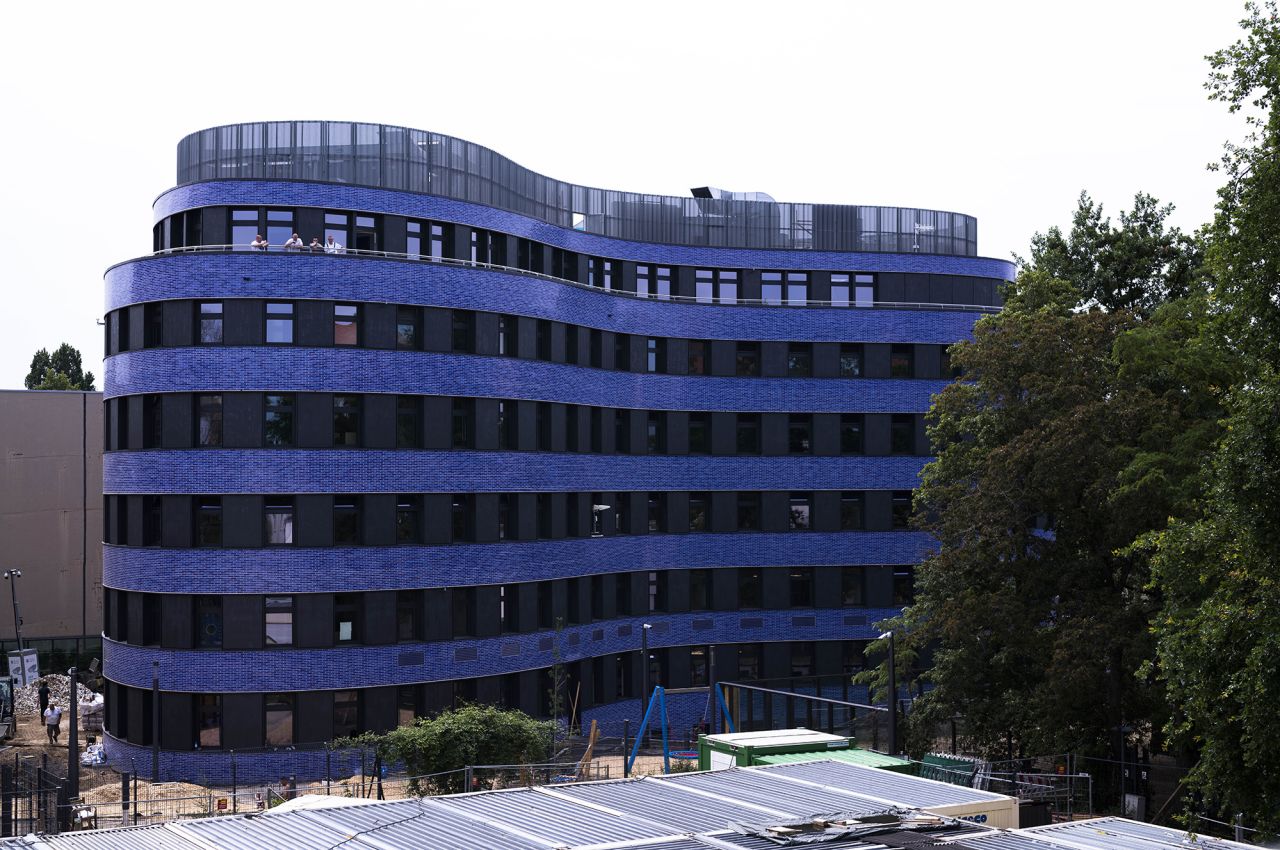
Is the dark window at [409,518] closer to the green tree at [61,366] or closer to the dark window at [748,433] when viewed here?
the dark window at [748,433]

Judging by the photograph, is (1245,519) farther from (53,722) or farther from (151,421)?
(53,722)

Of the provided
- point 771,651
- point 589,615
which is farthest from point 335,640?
point 771,651

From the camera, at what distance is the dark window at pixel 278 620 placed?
→ 43625mm

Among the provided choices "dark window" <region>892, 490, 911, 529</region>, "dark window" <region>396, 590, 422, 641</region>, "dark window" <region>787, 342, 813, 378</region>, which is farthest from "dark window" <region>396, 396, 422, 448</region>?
"dark window" <region>892, 490, 911, 529</region>

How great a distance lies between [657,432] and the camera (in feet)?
190

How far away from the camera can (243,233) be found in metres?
44.7

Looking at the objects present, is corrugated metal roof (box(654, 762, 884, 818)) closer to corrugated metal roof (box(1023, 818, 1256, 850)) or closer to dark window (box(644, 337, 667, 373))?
corrugated metal roof (box(1023, 818, 1256, 850))

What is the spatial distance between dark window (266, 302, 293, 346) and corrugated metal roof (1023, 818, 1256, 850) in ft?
104

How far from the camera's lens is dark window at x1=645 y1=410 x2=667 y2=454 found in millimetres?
57656

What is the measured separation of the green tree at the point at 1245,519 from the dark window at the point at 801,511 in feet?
112

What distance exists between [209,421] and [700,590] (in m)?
22.9

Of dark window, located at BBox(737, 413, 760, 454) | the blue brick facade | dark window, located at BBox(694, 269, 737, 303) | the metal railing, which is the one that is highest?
dark window, located at BBox(694, 269, 737, 303)

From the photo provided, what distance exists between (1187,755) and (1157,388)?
10.4m

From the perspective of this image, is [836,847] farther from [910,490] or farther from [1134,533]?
[910,490]
